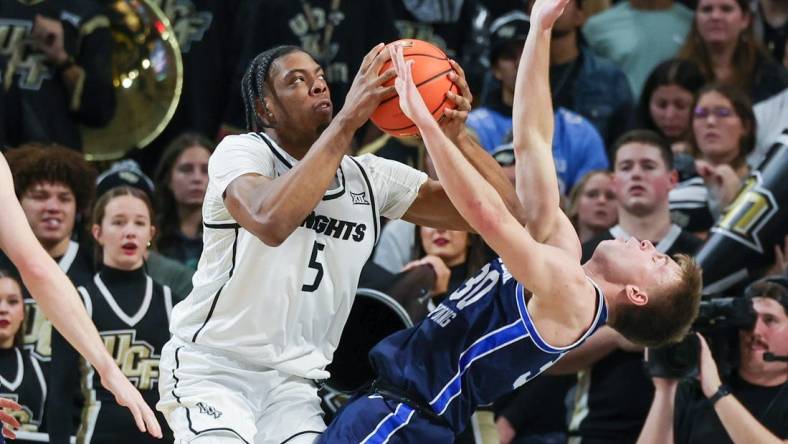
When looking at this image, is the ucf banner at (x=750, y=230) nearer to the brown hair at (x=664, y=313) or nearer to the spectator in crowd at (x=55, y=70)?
the brown hair at (x=664, y=313)

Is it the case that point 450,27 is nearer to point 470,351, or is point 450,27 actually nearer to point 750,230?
point 750,230

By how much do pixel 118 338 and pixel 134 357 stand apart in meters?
0.12

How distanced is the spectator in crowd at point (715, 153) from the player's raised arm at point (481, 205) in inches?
129

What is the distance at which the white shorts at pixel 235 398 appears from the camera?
16.9ft


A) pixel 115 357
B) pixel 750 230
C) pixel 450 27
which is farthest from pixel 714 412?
pixel 450 27

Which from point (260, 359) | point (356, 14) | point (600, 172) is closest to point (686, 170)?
point (600, 172)

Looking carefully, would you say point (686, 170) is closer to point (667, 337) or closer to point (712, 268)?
point (712, 268)

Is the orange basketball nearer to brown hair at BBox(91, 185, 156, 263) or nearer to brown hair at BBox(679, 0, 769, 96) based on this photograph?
brown hair at BBox(91, 185, 156, 263)

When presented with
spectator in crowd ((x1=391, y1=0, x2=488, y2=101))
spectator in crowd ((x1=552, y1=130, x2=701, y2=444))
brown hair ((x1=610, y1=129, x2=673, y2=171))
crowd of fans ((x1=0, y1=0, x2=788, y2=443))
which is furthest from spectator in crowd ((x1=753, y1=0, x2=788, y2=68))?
spectator in crowd ((x1=552, y1=130, x2=701, y2=444))

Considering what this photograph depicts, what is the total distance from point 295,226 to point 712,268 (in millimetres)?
3395

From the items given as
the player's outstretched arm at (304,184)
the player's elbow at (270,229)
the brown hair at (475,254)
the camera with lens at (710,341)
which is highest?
the player's outstretched arm at (304,184)

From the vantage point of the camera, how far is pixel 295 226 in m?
4.98

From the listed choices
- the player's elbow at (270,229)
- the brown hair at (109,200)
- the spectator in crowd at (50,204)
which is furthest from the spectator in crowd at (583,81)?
the player's elbow at (270,229)

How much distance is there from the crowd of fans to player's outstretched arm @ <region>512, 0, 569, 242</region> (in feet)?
5.01
